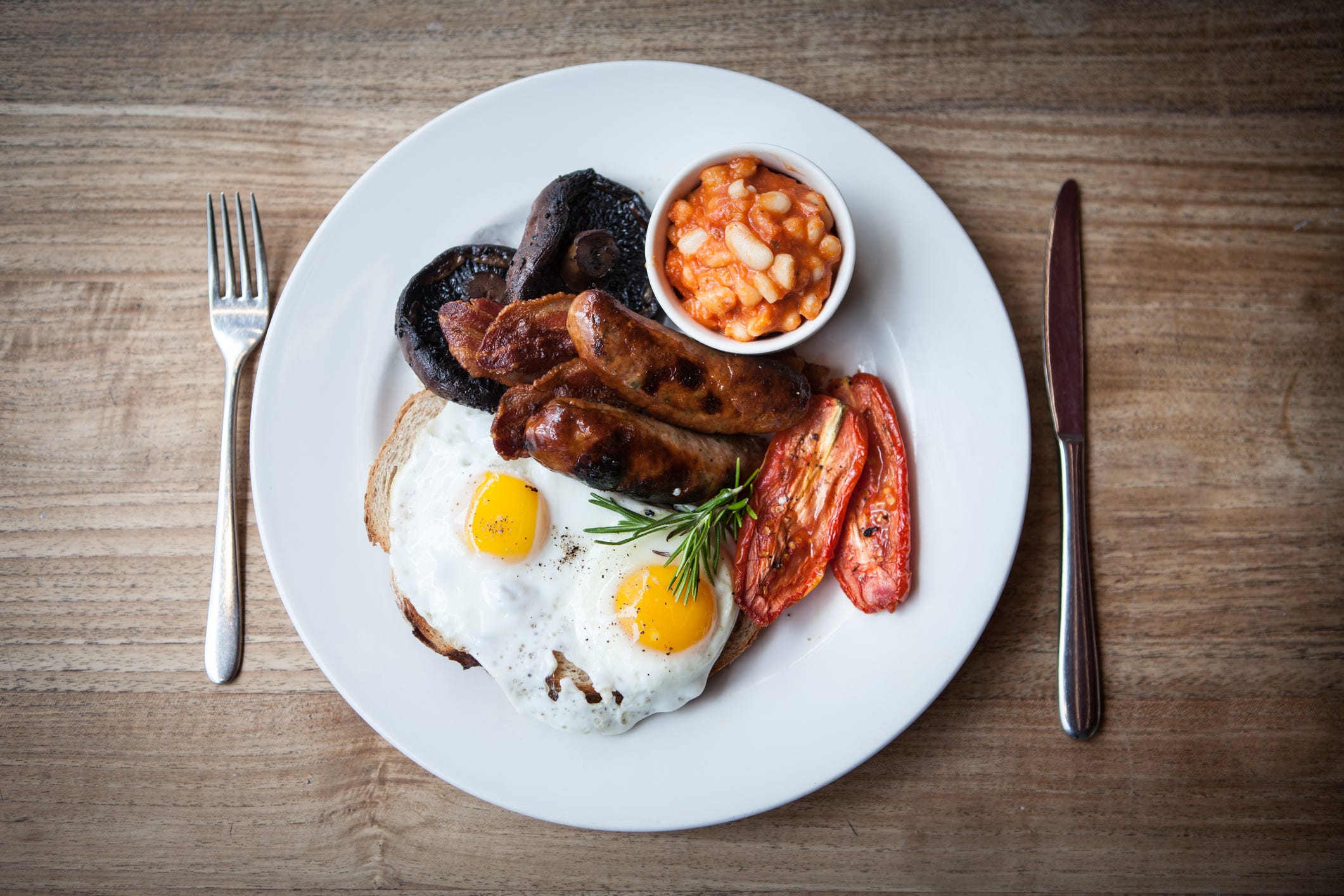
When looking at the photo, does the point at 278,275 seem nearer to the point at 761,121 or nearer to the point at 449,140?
the point at 449,140

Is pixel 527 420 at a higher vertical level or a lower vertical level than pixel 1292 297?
lower

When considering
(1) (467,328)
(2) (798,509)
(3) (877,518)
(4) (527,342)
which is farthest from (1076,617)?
(1) (467,328)

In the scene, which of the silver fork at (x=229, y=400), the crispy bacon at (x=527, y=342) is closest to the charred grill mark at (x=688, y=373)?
the crispy bacon at (x=527, y=342)

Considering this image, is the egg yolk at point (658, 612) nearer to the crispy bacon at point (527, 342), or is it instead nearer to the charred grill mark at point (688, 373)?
the charred grill mark at point (688, 373)

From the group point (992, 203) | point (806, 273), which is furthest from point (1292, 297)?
point (806, 273)

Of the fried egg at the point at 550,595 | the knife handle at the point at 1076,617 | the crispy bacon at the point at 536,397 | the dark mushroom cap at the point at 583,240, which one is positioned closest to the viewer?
the crispy bacon at the point at 536,397

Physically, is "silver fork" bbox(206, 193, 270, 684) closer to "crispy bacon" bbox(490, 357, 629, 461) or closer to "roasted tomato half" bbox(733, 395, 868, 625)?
"crispy bacon" bbox(490, 357, 629, 461)
